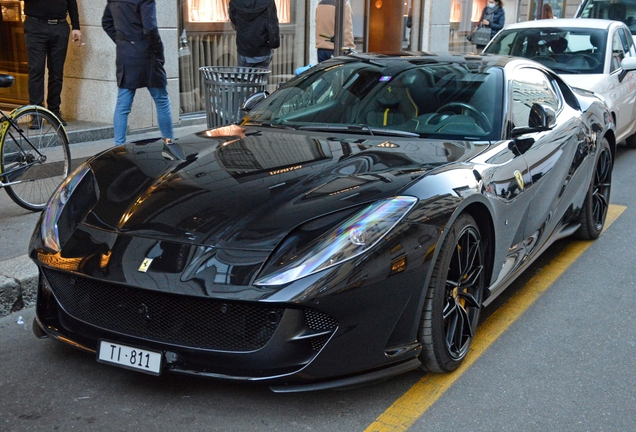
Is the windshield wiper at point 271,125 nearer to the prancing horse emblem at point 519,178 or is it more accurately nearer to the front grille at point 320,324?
the prancing horse emblem at point 519,178

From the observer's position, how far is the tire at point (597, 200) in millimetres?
5879

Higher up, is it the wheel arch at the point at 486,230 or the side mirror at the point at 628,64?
the side mirror at the point at 628,64

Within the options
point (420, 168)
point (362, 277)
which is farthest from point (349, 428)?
point (420, 168)

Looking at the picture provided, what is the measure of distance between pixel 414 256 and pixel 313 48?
10.5 meters

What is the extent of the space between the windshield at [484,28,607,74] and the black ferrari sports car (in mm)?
5098

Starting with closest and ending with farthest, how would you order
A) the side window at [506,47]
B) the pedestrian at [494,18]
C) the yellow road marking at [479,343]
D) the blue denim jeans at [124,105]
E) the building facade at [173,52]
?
→ the yellow road marking at [479,343], the blue denim jeans at [124,105], the building facade at [173,52], the side window at [506,47], the pedestrian at [494,18]

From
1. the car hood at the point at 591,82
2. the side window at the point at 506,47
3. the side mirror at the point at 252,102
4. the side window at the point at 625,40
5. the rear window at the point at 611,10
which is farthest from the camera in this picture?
the rear window at the point at 611,10

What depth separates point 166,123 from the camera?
7910mm

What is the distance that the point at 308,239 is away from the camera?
3.18m

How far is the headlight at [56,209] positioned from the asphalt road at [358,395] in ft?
2.05

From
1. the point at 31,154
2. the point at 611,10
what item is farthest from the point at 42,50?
the point at 611,10

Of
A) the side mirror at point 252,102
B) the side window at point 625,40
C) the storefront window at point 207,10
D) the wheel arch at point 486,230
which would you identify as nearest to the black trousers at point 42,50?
the storefront window at point 207,10

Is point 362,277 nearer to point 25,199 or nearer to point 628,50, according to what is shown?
point 25,199

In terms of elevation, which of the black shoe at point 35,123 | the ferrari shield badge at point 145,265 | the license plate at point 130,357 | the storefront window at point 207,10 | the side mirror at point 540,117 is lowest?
the license plate at point 130,357
